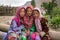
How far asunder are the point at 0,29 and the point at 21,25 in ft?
4.06

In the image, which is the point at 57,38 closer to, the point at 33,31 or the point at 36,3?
the point at 33,31

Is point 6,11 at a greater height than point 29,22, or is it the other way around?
point 29,22

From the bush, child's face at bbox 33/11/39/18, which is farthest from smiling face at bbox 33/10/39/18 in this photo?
the bush

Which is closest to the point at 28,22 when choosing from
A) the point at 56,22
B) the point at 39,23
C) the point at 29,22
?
the point at 29,22

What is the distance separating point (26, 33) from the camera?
4582 mm

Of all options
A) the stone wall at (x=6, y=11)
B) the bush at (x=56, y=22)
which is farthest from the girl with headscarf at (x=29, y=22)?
the stone wall at (x=6, y=11)

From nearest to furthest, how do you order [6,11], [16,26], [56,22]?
1. [16,26]
2. [56,22]
3. [6,11]

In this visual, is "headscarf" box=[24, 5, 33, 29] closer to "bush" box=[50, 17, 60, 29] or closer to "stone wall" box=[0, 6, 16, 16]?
"bush" box=[50, 17, 60, 29]

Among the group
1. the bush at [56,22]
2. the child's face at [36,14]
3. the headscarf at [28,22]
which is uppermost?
the child's face at [36,14]

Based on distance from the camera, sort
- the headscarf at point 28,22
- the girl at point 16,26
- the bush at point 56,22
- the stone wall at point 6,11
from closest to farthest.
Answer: the girl at point 16,26 → the headscarf at point 28,22 → the bush at point 56,22 → the stone wall at point 6,11

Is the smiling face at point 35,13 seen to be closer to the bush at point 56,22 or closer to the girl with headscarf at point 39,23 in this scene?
the girl with headscarf at point 39,23

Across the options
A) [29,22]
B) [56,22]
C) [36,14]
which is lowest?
[56,22]

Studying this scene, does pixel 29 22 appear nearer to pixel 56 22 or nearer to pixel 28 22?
pixel 28 22

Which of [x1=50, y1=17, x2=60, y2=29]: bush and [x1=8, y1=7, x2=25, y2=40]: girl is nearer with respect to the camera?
[x1=8, y1=7, x2=25, y2=40]: girl
